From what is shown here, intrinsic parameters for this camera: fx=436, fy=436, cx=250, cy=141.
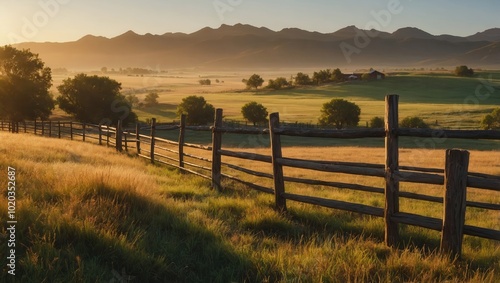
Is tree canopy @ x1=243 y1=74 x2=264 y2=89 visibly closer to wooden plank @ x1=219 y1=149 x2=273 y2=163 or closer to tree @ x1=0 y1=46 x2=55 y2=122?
tree @ x1=0 y1=46 x2=55 y2=122

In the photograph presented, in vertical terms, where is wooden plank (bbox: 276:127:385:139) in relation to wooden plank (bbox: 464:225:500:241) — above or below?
above

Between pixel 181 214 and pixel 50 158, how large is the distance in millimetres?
8137

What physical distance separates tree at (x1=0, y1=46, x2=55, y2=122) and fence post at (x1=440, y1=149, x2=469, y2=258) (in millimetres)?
44772

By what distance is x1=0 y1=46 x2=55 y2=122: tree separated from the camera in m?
42.2

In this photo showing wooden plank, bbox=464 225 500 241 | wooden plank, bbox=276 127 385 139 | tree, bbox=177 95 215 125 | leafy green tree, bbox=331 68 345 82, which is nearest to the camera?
wooden plank, bbox=464 225 500 241

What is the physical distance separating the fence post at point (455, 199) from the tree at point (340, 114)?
57.5 m

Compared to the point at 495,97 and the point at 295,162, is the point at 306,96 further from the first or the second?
the point at 295,162

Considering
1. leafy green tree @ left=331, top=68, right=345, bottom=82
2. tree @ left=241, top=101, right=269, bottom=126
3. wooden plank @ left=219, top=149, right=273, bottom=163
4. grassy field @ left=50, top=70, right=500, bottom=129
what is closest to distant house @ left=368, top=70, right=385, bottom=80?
grassy field @ left=50, top=70, right=500, bottom=129

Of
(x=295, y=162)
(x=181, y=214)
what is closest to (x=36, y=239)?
(x=181, y=214)

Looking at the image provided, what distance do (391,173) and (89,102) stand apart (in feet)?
174

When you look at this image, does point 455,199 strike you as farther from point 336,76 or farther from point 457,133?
point 336,76

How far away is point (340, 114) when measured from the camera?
61625 mm

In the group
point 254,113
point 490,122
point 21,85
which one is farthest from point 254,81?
point 21,85

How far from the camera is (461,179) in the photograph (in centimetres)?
512
